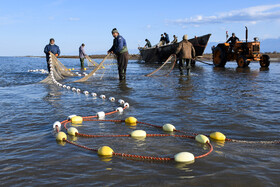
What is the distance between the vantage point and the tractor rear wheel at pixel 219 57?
1745 centimetres

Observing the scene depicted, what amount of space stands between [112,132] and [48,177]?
5.51 feet

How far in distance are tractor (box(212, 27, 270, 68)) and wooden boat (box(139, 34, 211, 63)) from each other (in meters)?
2.12

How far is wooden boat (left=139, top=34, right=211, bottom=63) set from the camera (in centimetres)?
2029

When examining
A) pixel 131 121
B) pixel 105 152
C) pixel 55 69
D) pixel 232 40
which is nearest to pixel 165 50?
pixel 232 40

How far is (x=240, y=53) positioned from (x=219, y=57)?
1.89 metres

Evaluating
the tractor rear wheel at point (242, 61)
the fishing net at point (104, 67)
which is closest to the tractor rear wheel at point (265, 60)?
the tractor rear wheel at point (242, 61)

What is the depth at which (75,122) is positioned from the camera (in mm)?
4902

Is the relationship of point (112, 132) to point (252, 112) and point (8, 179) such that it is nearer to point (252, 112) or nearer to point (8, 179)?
point (8, 179)

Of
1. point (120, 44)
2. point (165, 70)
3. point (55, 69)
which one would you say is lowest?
point (165, 70)

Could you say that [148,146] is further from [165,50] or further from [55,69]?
[165,50]

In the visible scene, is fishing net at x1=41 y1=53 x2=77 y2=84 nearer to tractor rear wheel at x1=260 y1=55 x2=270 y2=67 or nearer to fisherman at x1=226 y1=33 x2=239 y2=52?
fisherman at x1=226 y1=33 x2=239 y2=52

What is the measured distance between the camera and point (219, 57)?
1819 cm

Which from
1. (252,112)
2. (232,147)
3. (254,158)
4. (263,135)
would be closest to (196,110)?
(252,112)

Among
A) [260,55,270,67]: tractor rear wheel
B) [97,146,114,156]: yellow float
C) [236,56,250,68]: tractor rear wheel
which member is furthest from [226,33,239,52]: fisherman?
[97,146,114,156]: yellow float
